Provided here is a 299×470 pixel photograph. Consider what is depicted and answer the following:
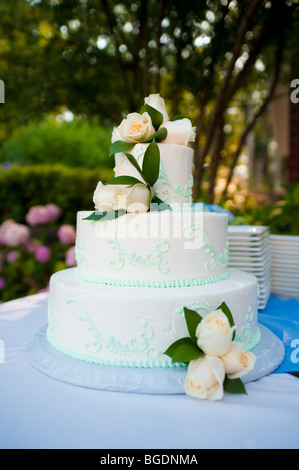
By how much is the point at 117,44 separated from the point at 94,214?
10.2ft

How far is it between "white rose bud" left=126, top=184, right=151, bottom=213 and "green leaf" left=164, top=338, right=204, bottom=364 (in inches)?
24.4

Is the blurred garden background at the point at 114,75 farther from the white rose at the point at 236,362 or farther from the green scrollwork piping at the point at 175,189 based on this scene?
the white rose at the point at 236,362

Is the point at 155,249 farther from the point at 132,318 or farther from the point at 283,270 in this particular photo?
the point at 283,270

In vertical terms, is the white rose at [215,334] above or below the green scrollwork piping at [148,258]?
below

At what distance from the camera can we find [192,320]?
1.58m

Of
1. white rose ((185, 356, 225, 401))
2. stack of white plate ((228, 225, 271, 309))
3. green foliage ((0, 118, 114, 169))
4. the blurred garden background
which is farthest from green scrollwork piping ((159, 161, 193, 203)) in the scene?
green foliage ((0, 118, 114, 169))

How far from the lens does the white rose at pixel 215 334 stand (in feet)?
4.74

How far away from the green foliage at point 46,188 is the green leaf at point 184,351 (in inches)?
156

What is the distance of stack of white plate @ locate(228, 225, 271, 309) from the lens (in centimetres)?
271

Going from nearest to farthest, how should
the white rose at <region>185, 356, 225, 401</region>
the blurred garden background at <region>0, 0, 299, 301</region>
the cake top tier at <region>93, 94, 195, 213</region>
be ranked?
the white rose at <region>185, 356, 225, 401</region> → the cake top tier at <region>93, 94, 195, 213</region> → the blurred garden background at <region>0, 0, 299, 301</region>

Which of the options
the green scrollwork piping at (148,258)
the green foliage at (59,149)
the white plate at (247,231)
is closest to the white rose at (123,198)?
the green scrollwork piping at (148,258)

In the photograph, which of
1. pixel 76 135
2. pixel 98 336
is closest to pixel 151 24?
pixel 76 135

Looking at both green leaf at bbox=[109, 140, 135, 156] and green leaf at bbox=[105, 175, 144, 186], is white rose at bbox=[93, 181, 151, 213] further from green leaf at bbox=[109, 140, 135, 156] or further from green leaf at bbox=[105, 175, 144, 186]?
green leaf at bbox=[109, 140, 135, 156]

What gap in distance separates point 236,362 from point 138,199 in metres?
0.82
